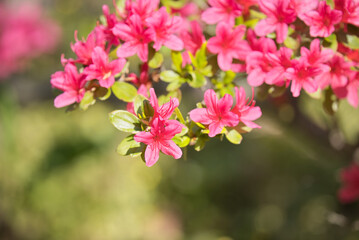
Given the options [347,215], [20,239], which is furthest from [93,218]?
[347,215]

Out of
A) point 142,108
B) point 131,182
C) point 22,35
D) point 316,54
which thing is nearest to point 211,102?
point 142,108

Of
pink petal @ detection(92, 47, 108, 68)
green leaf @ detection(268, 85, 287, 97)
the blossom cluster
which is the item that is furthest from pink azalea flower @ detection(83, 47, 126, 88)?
the blossom cluster

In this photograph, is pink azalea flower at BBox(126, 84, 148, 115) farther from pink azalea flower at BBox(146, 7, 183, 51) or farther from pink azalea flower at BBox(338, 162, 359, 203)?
pink azalea flower at BBox(338, 162, 359, 203)

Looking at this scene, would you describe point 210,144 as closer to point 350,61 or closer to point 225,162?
point 225,162

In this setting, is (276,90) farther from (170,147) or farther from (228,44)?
(170,147)

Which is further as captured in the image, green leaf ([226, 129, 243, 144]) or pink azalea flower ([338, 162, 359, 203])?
pink azalea flower ([338, 162, 359, 203])

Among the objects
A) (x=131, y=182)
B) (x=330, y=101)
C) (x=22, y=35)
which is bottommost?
(x=131, y=182)
